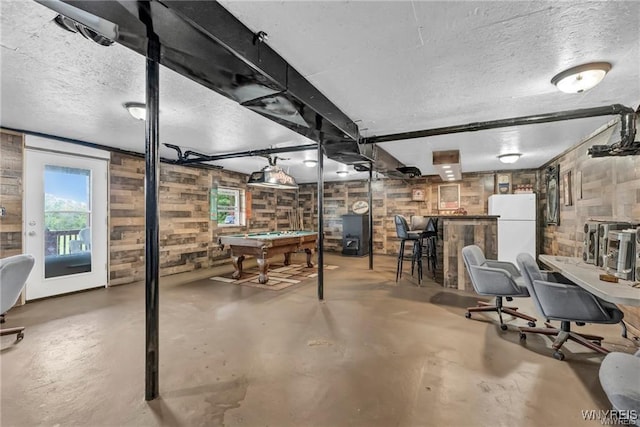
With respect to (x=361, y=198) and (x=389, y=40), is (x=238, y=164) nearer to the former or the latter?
(x=361, y=198)

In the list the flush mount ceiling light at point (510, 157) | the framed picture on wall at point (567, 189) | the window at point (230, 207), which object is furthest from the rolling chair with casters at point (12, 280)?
the framed picture on wall at point (567, 189)

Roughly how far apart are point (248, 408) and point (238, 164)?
18.0 feet

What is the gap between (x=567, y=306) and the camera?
2.36m

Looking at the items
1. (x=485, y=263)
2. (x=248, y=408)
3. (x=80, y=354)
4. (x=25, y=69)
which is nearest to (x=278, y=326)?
(x=248, y=408)

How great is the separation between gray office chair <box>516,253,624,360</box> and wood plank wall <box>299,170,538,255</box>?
5.21 metres

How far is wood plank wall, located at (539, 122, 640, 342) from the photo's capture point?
284cm

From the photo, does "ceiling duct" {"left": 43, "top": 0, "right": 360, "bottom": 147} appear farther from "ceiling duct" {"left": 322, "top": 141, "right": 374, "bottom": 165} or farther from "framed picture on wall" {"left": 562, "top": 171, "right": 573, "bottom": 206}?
"framed picture on wall" {"left": 562, "top": 171, "right": 573, "bottom": 206}

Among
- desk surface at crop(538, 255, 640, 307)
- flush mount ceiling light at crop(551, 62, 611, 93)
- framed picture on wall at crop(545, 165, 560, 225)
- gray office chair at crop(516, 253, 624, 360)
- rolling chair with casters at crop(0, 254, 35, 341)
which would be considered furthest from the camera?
framed picture on wall at crop(545, 165, 560, 225)

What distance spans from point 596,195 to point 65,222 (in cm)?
756

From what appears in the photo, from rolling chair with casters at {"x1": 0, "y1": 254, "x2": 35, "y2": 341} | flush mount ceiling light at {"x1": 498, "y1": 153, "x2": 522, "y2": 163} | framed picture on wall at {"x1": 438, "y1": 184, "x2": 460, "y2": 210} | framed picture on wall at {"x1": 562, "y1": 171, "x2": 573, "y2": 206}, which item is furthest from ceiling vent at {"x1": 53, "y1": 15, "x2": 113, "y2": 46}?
framed picture on wall at {"x1": 438, "y1": 184, "x2": 460, "y2": 210}

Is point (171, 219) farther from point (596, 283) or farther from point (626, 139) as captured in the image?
point (626, 139)

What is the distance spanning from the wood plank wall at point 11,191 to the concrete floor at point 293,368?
0.90 m

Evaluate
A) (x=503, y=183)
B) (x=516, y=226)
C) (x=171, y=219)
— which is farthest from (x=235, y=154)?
(x=503, y=183)

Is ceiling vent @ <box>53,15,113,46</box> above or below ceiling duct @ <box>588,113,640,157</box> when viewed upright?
above
